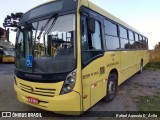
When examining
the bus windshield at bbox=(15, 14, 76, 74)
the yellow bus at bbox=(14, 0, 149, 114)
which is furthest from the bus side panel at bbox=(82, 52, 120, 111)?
the bus windshield at bbox=(15, 14, 76, 74)

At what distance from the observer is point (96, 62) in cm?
514

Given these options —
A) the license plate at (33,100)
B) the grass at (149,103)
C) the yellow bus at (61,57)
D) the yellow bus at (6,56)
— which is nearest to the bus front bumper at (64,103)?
the yellow bus at (61,57)

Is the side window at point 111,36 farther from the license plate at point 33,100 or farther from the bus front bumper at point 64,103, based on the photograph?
the license plate at point 33,100

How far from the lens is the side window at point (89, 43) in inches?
182

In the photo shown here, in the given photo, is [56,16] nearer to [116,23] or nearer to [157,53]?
[116,23]

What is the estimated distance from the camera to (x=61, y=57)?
4.55 meters

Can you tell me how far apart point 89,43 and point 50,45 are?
0.92m

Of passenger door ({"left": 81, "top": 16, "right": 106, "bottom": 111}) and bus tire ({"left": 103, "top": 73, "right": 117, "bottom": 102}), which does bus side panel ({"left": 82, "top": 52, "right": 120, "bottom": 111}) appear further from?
bus tire ({"left": 103, "top": 73, "right": 117, "bottom": 102})

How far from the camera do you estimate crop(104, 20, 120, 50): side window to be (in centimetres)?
614

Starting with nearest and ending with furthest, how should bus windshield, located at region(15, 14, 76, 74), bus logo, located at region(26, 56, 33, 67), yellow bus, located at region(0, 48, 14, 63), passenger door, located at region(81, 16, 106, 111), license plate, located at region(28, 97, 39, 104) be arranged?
bus windshield, located at region(15, 14, 76, 74)
passenger door, located at region(81, 16, 106, 111)
license plate, located at region(28, 97, 39, 104)
bus logo, located at region(26, 56, 33, 67)
yellow bus, located at region(0, 48, 14, 63)

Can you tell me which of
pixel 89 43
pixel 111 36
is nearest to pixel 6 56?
pixel 111 36

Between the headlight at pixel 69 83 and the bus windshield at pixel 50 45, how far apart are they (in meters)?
0.13

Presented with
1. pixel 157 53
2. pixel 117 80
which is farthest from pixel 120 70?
pixel 157 53

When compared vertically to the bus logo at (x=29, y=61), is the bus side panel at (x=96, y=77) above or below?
below
